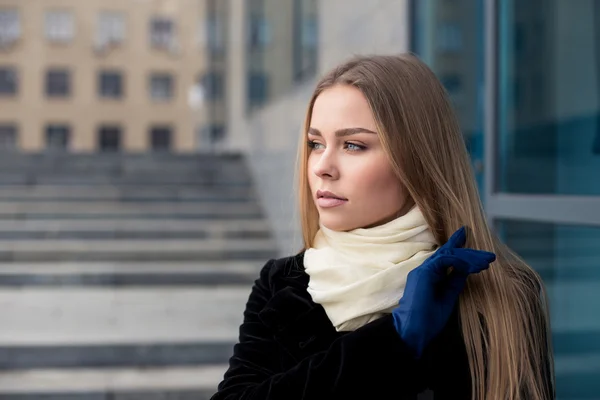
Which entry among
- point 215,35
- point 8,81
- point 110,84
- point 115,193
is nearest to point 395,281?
point 115,193

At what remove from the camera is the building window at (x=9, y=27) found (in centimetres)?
4353

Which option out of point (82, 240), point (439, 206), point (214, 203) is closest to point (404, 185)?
point (439, 206)

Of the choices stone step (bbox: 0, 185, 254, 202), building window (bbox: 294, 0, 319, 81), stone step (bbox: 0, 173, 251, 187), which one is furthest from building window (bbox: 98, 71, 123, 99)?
building window (bbox: 294, 0, 319, 81)

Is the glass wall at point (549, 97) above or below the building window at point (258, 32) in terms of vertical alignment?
below

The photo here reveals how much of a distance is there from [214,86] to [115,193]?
845 cm

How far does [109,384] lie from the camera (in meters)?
4.55

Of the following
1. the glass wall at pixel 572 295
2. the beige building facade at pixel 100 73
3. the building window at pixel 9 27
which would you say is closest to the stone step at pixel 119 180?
the glass wall at pixel 572 295

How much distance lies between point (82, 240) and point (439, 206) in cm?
709

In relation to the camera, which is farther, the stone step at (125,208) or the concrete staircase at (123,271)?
the stone step at (125,208)

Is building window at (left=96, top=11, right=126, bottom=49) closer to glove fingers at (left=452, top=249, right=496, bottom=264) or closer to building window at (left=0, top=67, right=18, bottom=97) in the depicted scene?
building window at (left=0, top=67, right=18, bottom=97)

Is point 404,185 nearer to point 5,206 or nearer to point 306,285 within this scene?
point 306,285

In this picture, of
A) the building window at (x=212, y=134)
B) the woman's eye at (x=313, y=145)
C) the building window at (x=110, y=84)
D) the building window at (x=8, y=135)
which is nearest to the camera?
the woman's eye at (x=313, y=145)

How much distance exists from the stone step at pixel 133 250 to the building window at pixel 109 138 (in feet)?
122

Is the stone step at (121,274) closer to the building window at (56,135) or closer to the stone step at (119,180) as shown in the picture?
the stone step at (119,180)
